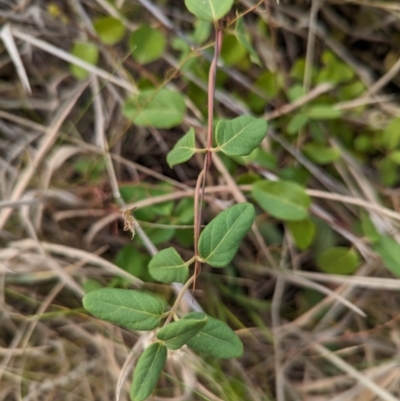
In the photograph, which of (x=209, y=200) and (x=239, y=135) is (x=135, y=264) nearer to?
(x=209, y=200)

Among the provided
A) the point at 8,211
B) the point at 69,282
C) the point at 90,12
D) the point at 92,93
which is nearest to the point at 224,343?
the point at 69,282

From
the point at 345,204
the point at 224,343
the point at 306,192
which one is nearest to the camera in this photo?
the point at 224,343

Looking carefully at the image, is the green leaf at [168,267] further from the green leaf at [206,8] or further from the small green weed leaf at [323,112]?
the small green weed leaf at [323,112]

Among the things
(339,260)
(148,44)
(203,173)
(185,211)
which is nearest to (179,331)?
(203,173)

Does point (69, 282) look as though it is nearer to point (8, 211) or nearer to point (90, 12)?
point (8, 211)

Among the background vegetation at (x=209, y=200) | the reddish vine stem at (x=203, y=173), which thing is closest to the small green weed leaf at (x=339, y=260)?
the background vegetation at (x=209, y=200)
